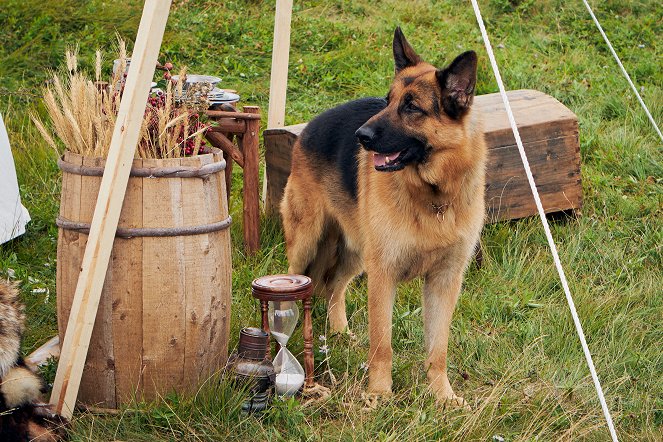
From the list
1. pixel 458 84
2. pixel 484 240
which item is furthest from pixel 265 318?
pixel 484 240

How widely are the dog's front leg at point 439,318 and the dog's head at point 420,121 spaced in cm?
64

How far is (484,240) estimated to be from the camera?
5.57 meters

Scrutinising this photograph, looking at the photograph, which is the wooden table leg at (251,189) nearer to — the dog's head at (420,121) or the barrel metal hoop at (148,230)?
the dog's head at (420,121)

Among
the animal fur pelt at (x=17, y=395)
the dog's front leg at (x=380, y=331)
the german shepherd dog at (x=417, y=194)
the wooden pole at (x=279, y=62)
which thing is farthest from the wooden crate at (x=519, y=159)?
the animal fur pelt at (x=17, y=395)

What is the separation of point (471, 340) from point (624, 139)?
11.7ft

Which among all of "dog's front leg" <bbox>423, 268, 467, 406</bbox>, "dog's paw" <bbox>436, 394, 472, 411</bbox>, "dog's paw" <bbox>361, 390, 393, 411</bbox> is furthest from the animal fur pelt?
"dog's front leg" <bbox>423, 268, 467, 406</bbox>

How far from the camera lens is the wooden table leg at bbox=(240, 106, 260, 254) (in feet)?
18.1

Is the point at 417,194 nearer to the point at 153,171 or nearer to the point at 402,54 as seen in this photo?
the point at 402,54

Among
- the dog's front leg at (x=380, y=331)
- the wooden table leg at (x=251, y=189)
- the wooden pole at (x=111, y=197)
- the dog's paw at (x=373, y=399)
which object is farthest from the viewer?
the wooden table leg at (x=251, y=189)

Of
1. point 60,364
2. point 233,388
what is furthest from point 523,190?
point 60,364

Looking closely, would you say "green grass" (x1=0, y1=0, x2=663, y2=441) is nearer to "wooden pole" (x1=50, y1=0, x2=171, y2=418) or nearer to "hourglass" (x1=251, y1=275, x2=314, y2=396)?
"hourglass" (x1=251, y1=275, x2=314, y2=396)

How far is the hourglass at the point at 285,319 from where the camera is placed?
361 cm

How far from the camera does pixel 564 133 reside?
5977mm

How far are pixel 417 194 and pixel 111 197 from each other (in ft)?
4.64
